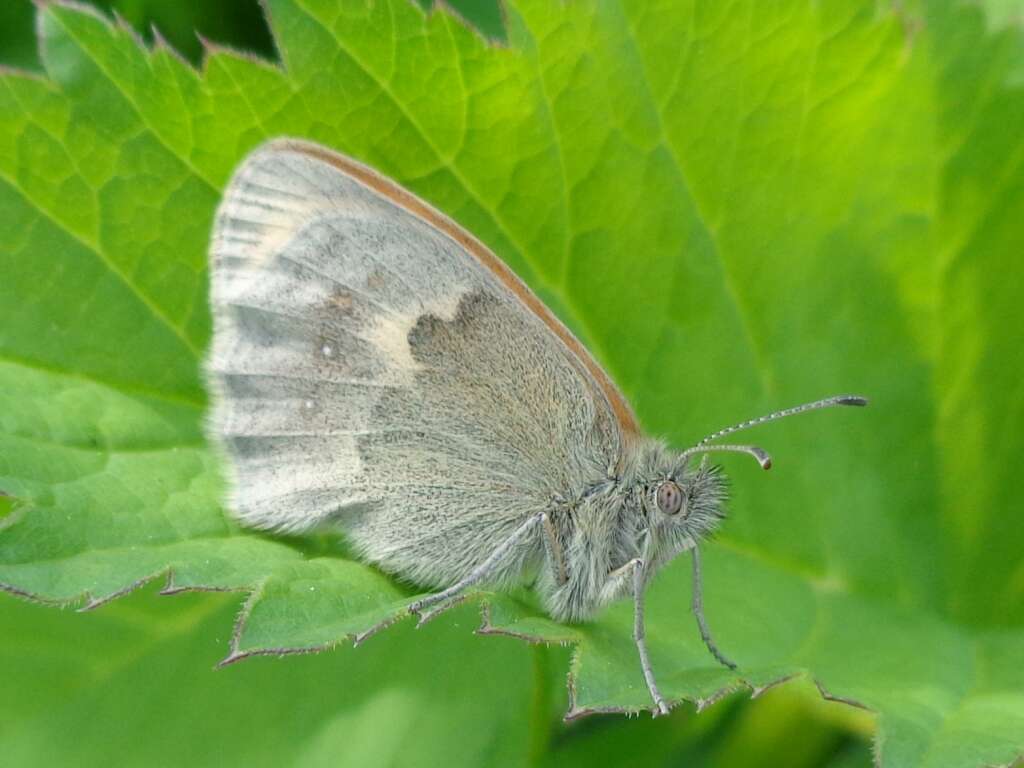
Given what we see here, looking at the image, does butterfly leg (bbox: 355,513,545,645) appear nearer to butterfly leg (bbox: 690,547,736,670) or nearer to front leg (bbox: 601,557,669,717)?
front leg (bbox: 601,557,669,717)

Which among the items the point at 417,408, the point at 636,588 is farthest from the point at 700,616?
the point at 417,408

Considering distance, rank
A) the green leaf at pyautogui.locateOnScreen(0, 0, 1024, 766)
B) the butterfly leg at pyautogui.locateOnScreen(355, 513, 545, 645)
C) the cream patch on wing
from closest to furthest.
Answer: the butterfly leg at pyautogui.locateOnScreen(355, 513, 545, 645) → the green leaf at pyautogui.locateOnScreen(0, 0, 1024, 766) → the cream patch on wing

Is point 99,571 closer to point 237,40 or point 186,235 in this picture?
point 186,235

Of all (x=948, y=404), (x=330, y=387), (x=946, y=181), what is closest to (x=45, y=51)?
(x=330, y=387)

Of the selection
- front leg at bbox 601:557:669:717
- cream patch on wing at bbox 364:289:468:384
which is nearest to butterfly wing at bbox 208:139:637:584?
cream patch on wing at bbox 364:289:468:384

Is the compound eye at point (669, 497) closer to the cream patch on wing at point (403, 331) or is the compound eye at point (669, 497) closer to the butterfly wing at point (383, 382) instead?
the butterfly wing at point (383, 382)

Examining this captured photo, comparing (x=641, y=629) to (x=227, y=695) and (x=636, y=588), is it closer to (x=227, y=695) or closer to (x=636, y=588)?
(x=636, y=588)

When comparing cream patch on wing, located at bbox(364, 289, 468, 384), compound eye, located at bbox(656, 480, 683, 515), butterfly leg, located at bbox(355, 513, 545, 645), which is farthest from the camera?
cream patch on wing, located at bbox(364, 289, 468, 384)
